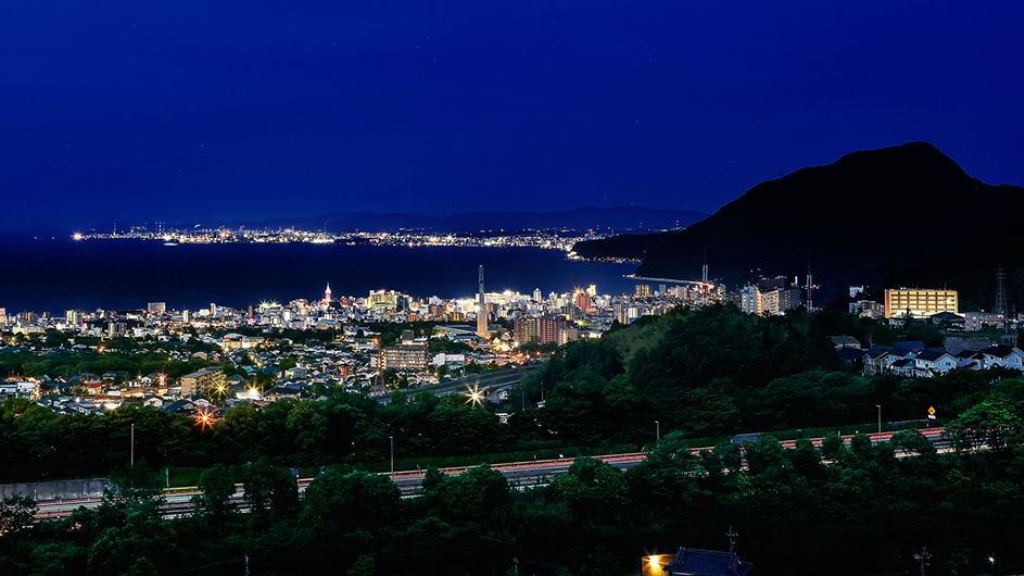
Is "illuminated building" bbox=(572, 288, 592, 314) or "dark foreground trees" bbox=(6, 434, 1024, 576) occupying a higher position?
"illuminated building" bbox=(572, 288, 592, 314)

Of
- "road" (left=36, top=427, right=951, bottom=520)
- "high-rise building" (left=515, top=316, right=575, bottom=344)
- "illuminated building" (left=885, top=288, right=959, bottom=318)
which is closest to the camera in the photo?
"road" (left=36, top=427, right=951, bottom=520)

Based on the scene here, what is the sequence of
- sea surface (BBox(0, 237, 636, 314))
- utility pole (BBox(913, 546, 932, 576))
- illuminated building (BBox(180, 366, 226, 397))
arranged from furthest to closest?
sea surface (BBox(0, 237, 636, 314)) < illuminated building (BBox(180, 366, 226, 397)) < utility pole (BBox(913, 546, 932, 576))

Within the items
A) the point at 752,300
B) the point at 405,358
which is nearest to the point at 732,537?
the point at 405,358

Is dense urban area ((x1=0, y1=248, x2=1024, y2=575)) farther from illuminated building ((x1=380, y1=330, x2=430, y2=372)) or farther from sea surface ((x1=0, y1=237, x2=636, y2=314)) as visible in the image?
sea surface ((x1=0, y1=237, x2=636, y2=314))

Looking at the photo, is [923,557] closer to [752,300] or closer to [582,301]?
[752,300]

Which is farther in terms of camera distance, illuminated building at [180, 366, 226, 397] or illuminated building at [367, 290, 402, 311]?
illuminated building at [367, 290, 402, 311]

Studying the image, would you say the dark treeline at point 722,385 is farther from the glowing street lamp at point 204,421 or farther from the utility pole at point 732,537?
the glowing street lamp at point 204,421

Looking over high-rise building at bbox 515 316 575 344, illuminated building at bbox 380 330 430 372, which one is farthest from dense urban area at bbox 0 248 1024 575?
high-rise building at bbox 515 316 575 344

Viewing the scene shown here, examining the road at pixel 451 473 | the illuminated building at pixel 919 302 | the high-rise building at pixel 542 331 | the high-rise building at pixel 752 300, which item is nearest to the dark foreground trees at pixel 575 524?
the road at pixel 451 473
